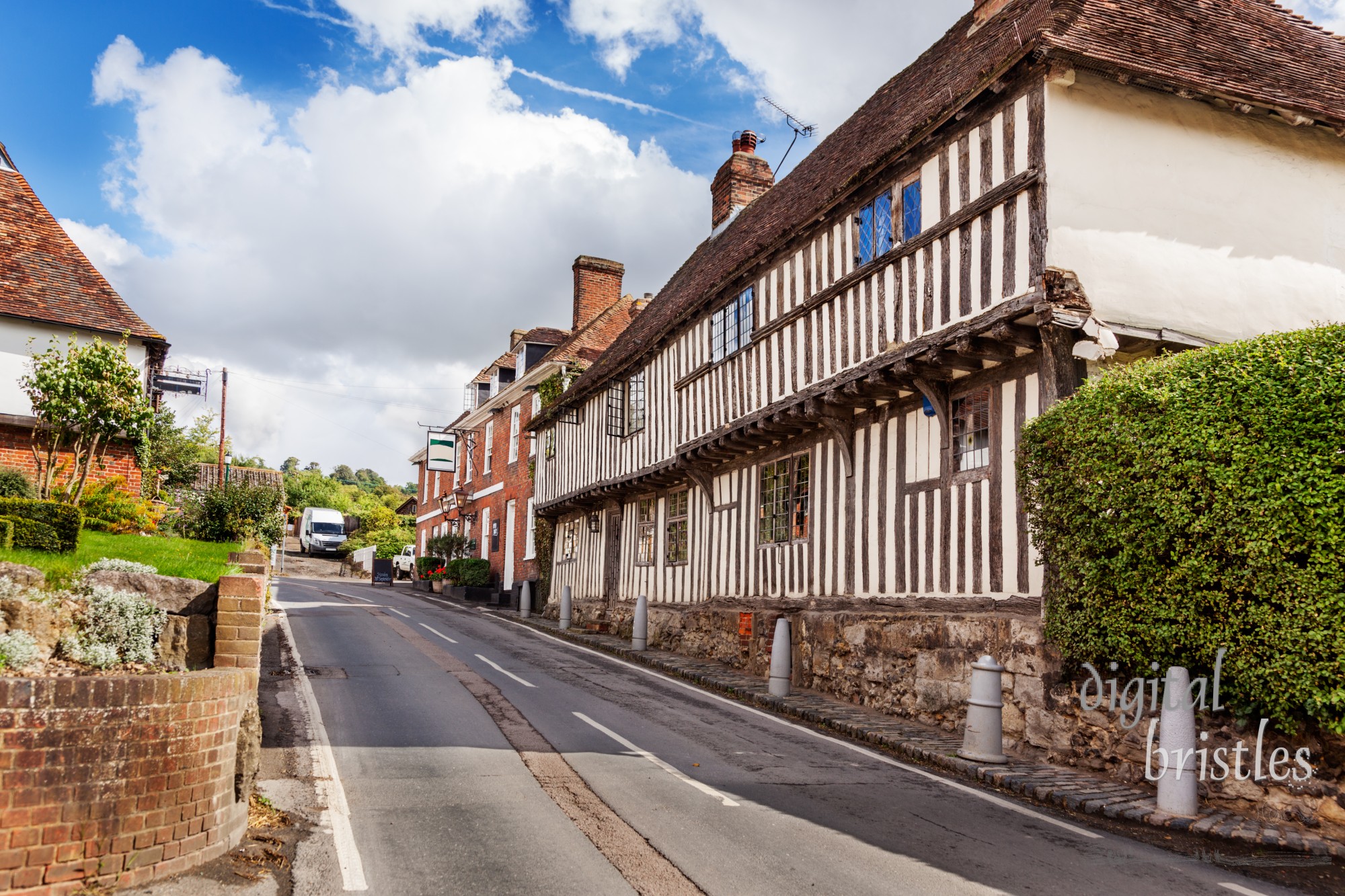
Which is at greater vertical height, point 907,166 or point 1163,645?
point 907,166

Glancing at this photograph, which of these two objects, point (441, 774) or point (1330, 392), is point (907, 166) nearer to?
→ point (1330, 392)

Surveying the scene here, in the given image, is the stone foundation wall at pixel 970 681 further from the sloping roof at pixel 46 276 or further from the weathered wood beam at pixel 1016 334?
the sloping roof at pixel 46 276

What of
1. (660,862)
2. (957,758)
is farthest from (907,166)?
(660,862)

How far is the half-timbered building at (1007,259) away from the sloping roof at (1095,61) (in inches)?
1.8

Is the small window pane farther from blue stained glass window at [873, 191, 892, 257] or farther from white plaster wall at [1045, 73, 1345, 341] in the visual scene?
blue stained glass window at [873, 191, 892, 257]

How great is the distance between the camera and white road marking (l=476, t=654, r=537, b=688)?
1249 centimetres

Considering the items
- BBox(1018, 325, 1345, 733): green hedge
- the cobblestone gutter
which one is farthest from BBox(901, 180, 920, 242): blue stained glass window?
the cobblestone gutter

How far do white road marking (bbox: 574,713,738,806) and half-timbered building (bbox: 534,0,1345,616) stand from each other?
4007 millimetres

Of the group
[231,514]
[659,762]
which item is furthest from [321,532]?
[659,762]

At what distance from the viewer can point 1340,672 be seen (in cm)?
629

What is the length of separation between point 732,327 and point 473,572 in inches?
771

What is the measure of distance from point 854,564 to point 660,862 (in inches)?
294

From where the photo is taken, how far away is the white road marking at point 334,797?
528 cm

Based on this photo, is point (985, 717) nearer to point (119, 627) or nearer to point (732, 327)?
point (119, 627)
